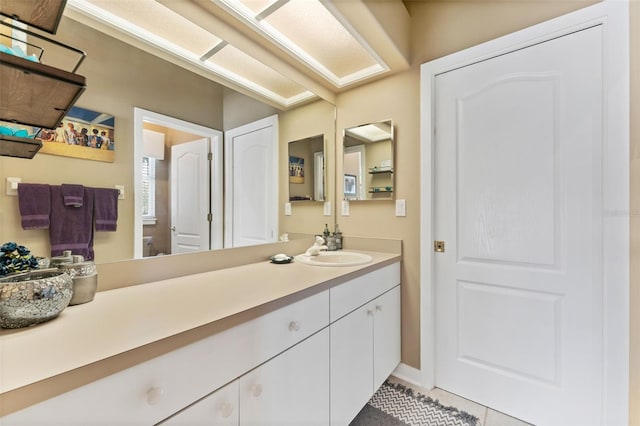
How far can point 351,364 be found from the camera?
1348mm

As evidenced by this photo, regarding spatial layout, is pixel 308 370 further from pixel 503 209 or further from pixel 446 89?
pixel 446 89

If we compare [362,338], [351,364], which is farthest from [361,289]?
[351,364]

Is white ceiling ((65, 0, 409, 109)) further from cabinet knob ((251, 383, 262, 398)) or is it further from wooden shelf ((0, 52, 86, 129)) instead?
cabinet knob ((251, 383, 262, 398))

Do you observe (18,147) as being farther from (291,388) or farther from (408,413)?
(408,413)

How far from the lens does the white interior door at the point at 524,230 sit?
4.33 ft

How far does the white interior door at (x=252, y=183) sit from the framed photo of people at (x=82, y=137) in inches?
21.4

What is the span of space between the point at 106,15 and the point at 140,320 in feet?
3.84

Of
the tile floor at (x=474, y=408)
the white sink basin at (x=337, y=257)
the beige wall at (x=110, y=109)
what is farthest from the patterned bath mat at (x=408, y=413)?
the beige wall at (x=110, y=109)

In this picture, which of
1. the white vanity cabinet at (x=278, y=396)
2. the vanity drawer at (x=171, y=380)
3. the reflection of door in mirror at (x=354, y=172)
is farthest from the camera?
the reflection of door in mirror at (x=354, y=172)

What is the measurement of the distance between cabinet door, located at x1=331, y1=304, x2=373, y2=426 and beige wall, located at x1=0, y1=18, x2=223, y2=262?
995 millimetres

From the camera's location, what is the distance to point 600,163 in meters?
1.28

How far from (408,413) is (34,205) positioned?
1.97 metres

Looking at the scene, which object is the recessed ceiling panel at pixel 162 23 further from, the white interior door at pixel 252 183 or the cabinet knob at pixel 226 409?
the cabinet knob at pixel 226 409

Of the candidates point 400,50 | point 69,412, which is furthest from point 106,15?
point 400,50
